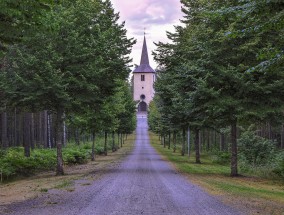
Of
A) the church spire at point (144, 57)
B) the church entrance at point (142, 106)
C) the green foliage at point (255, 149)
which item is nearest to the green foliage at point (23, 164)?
the green foliage at point (255, 149)

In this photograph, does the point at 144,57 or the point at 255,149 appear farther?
the point at 144,57

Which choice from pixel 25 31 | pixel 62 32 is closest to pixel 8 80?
pixel 62 32

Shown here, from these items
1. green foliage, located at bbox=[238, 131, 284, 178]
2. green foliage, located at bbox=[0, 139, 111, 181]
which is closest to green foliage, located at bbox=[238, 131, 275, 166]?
green foliage, located at bbox=[238, 131, 284, 178]

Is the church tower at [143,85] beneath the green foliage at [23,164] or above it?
above

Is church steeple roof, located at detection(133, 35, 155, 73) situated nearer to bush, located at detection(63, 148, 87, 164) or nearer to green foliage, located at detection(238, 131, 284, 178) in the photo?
green foliage, located at detection(238, 131, 284, 178)

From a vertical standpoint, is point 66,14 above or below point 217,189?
above

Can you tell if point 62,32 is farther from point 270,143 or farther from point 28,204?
point 270,143

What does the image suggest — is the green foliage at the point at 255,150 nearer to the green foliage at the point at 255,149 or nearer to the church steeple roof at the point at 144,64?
the green foliage at the point at 255,149

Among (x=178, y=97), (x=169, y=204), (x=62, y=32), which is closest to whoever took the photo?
(x=169, y=204)

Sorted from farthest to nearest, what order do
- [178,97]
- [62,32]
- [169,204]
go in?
[178,97] < [62,32] < [169,204]

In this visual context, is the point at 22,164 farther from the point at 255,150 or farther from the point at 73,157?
the point at 255,150

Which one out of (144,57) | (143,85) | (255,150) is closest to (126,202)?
(255,150)

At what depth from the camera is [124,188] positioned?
13.9m

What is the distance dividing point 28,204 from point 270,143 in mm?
24108
